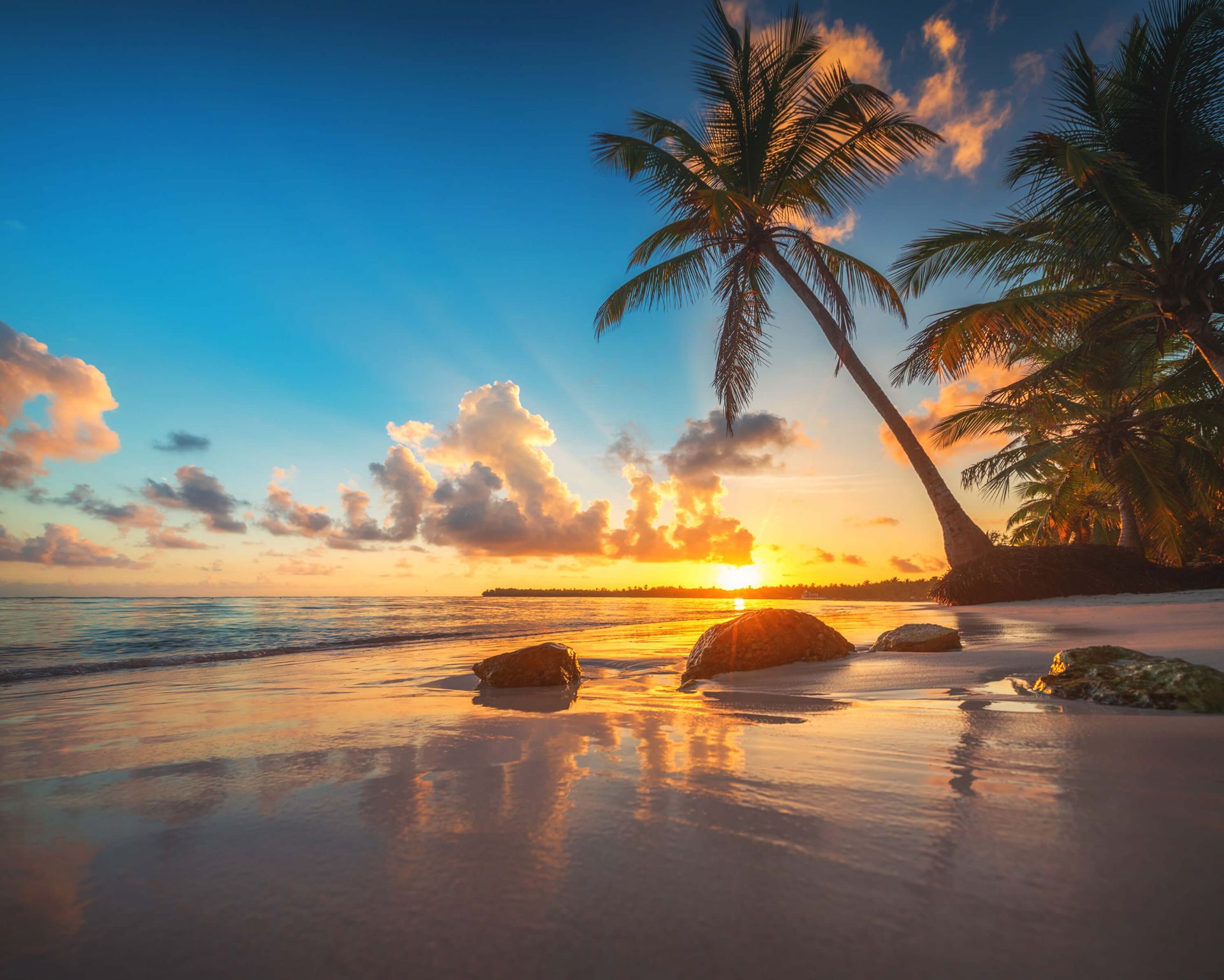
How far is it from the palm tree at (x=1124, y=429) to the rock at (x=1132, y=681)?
424 inches

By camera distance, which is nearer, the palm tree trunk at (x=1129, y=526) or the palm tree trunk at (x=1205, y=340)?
the palm tree trunk at (x=1205, y=340)

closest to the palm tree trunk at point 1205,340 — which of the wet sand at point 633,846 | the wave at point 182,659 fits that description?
the wet sand at point 633,846

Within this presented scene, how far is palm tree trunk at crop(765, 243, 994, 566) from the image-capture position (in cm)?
1007

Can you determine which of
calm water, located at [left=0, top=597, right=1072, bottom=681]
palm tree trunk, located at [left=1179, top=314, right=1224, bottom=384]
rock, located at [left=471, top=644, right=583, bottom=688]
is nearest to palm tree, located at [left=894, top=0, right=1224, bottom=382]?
palm tree trunk, located at [left=1179, top=314, right=1224, bottom=384]

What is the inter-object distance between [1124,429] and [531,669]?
17287 mm

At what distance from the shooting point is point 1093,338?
426 inches

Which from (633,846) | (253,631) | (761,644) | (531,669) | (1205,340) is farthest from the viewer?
(253,631)

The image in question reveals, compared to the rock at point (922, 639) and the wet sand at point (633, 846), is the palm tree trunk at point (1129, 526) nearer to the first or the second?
the rock at point (922, 639)

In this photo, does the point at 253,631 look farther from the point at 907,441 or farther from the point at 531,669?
the point at 907,441

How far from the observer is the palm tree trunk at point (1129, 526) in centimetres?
1431

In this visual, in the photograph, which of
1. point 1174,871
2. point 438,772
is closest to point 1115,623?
point 1174,871

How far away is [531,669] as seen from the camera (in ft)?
14.6

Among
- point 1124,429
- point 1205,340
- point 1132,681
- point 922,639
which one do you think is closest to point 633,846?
point 1132,681

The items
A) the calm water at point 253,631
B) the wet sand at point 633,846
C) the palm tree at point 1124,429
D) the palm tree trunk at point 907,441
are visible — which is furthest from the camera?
the palm tree at point 1124,429
